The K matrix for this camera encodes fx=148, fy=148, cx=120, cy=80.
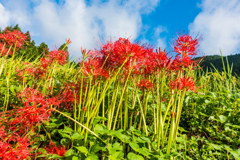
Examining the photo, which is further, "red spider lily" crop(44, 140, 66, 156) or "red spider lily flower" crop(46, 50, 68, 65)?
"red spider lily flower" crop(46, 50, 68, 65)

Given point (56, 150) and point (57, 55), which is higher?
point (57, 55)

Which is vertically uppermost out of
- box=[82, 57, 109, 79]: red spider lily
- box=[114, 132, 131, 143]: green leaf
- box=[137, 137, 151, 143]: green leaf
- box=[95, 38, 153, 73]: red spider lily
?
box=[95, 38, 153, 73]: red spider lily

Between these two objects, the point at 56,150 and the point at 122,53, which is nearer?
the point at 56,150

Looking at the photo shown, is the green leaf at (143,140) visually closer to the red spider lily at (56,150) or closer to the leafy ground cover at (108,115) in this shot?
the leafy ground cover at (108,115)

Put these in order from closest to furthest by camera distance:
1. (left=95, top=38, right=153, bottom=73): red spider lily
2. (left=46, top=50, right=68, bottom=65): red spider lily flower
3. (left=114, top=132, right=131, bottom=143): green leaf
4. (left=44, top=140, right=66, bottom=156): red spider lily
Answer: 1. (left=114, top=132, right=131, bottom=143): green leaf
2. (left=44, top=140, right=66, bottom=156): red spider lily
3. (left=95, top=38, right=153, bottom=73): red spider lily
4. (left=46, top=50, right=68, bottom=65): red spider lily flower

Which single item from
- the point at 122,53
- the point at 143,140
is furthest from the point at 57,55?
the point at 143,140

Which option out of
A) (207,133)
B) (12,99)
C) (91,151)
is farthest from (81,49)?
(207,133)

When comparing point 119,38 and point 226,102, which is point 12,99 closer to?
point 119,38

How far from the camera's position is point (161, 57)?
1461 millimetres

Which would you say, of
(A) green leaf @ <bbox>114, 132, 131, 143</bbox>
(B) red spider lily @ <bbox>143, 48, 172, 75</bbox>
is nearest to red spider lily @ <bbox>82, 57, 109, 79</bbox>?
(B) red spider lily @ <bbox>143, 48, 172, 75</bbox>

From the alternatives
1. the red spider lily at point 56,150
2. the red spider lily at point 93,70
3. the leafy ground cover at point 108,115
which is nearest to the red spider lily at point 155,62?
the leafy ground cover at point 108,115

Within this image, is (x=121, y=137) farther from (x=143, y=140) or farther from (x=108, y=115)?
(x=108, y=115)

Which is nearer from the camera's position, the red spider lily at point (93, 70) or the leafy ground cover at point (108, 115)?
the leafy ground cover at point (108, 115)

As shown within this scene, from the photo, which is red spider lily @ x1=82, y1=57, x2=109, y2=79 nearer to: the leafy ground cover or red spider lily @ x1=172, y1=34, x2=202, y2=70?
the leafy ground cover
